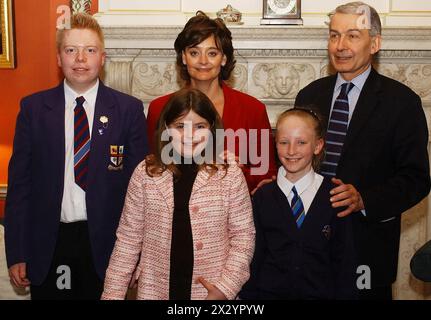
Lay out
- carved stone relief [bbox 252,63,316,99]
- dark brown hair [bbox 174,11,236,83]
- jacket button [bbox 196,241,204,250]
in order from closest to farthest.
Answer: jacket button [bbox 196,241,204,250], dark brown hair [bbox 174,11,236,83], carved stone relief [bbox 252,63,316,99]

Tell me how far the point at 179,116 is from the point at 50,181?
577mm

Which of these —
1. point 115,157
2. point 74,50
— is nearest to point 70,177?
point 115,157

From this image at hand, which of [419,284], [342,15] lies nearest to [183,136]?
[342,15]

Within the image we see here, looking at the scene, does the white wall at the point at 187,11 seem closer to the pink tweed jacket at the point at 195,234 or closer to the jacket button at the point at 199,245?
the pink tweed jacket at the point at 195,234

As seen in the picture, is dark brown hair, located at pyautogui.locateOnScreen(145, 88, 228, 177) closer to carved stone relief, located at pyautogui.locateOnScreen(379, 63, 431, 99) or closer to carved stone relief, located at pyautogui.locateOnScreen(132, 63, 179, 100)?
carved stone relief, located at pyautogui.locateOnScreen(132, 63, 179, 100)

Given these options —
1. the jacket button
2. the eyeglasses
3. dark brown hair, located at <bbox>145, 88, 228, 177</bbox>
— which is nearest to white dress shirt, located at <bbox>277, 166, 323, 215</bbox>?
dark brown hair, located at <bbox>145, 88, 228, 177</bbox>

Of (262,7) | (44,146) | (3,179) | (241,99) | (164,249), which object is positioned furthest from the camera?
(3,179)

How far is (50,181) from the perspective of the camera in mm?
2332

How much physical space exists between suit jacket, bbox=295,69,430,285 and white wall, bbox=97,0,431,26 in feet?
4.37

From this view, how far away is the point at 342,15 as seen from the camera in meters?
2.48

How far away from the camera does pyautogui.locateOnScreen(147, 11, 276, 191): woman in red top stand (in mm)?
2568

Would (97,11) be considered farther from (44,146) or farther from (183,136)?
(183,136)

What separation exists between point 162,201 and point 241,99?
27.9 inches

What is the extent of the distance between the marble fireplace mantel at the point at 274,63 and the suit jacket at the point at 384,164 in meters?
A: 1.09
